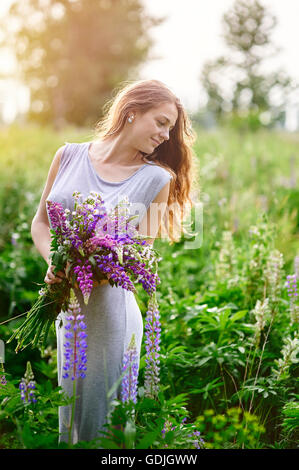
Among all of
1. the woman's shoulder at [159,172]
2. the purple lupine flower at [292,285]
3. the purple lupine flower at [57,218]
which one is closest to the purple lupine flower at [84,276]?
the purple lupine flower at [57,218]

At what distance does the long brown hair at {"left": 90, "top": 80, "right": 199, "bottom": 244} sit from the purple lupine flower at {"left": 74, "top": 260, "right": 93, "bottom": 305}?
89cm

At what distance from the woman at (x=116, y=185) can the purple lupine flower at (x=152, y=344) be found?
0.14 meters

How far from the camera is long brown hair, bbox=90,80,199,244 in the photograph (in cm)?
241

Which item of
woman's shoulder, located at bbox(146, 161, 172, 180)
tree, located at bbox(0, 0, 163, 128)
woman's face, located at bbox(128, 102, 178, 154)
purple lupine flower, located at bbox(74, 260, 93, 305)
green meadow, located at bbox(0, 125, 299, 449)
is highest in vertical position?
tree, located at bbox(0, 0, 163, 128)

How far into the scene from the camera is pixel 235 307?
340 cm

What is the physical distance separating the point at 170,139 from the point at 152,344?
1156 millimetres

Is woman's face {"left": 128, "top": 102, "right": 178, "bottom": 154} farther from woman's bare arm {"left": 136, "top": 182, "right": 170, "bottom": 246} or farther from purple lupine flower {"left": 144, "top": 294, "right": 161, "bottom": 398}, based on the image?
purple lupine flower {"left": 144, "top": 294, "right": 161, "bottom": 398}

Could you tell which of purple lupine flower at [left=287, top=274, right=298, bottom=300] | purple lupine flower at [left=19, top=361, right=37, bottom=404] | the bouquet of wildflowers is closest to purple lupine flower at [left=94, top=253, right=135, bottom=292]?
the bouquet of wildflowers

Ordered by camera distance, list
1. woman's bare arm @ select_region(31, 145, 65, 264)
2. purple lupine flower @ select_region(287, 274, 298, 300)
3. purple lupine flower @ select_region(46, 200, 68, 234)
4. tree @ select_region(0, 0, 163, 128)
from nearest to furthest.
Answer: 1. purple lupine flower @ select_region(46, 200, 68, 234)
2. woman's bare arm @ select_region(31, 145, 65, 264)
3. purple lupine flower @ select_region(287, 274, 298, 300)
4. tree @ select_region(0, 0, 163, 128)

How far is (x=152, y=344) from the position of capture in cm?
210

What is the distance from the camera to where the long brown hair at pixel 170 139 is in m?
2.41

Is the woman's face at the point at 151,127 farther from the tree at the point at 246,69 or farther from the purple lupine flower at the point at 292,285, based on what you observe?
the tree at the point at 246,69

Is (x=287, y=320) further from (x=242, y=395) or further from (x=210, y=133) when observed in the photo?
(x=210, y=133)
